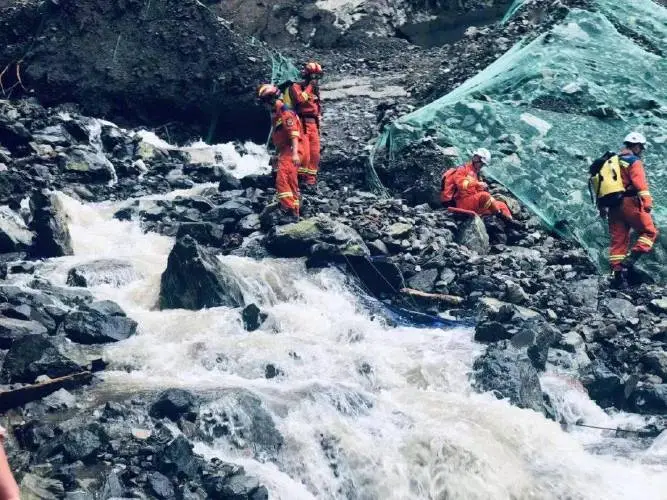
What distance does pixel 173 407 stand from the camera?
779cm

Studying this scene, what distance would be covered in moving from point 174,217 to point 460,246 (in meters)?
3.72

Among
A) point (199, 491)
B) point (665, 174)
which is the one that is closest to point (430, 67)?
point (665, 174)

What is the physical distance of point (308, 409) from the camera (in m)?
8.37

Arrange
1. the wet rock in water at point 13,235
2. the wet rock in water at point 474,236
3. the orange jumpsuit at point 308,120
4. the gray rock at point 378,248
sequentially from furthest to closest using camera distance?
the orange jumpsuit at point 308,120
the wet rock in water at point 474,236
the gray rock at point 378,248
the wet rock in water at point 13,235

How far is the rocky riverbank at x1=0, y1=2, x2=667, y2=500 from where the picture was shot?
7367mm

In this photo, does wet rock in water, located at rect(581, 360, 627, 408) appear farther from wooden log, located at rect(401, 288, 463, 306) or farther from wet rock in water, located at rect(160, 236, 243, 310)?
wet rock in water, located at rect(160, 236, 243, 310)

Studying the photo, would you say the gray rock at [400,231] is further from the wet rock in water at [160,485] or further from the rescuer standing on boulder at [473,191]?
the wet rock in water at [160,485]

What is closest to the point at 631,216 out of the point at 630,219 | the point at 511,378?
the point at 630,219

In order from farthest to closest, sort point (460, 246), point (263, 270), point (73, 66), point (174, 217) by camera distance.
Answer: point (73, 66), point (174, 217), point (460, 246), point (263, 270)

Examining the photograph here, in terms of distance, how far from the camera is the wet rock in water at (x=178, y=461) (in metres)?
7.01

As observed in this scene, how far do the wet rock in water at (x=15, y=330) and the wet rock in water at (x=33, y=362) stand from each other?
211 mm

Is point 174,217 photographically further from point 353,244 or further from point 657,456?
point 657,456

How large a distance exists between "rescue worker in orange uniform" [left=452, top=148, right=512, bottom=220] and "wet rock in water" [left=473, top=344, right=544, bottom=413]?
3.33 m

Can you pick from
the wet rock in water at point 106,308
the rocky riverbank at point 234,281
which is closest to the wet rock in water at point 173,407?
the rocky riverbank at point 234,281
